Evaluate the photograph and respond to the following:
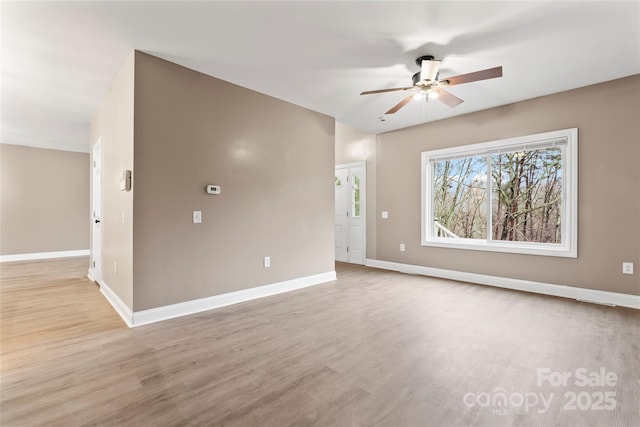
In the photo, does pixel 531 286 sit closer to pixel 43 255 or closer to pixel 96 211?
pixel 96 211

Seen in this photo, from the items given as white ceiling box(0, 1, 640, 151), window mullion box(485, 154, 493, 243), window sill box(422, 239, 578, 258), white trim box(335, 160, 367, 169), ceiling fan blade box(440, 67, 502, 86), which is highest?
white ceiling box(0, 1, 640, 151)

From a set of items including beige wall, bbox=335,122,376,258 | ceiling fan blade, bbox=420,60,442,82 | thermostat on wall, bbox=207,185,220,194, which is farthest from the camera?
beige wall, bbox=335,122,376,258

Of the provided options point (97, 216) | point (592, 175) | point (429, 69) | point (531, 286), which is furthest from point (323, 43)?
point (97, 216)

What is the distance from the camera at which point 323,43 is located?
2.71 meters

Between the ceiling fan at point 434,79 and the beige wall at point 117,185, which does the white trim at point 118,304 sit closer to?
the beige wall at point 117,185

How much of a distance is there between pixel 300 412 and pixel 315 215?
123 inches

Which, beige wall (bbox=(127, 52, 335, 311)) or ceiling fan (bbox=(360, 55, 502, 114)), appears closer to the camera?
ceiling fan (bbox=(360, 55, 502, 114))

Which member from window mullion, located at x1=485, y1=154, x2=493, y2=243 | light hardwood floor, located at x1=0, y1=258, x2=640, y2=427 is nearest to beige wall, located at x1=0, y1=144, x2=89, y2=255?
light hardwood floor, located at x1=0, y1=258, x2=640, y2=427

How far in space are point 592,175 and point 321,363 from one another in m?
4.03

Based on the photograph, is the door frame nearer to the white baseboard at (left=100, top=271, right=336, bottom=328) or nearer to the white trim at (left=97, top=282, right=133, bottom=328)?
the white trim at (left=97, top=282, right=133, bottom=328)

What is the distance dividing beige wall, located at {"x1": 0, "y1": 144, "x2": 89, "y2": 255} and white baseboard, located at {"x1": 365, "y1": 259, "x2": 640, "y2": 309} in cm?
763

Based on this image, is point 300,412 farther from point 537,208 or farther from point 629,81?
point 629,81

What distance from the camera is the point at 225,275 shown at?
3500 millimetres

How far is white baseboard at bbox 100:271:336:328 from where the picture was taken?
9.48 feet
